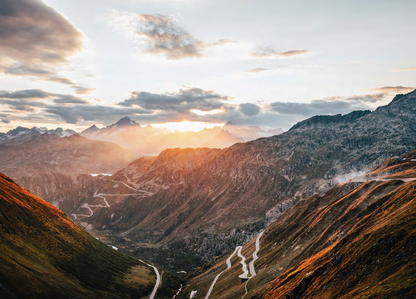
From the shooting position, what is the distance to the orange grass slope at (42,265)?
125375 millimetres

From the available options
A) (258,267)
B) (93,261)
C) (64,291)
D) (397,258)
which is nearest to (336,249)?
(397,258)

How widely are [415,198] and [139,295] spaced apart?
6486 inches

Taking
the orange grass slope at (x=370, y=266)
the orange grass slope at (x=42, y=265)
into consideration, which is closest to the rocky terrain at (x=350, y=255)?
the orange grass slope at (x=370, y=266)

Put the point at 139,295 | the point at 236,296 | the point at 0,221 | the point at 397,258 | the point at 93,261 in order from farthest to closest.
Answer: the point at 93,261 < the point at 139,295 < the point at 0,221 < the point at 236,296 < the point at 397,258

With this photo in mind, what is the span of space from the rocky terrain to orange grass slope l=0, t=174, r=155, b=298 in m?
61.4

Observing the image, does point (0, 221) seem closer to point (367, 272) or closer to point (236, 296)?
point (236, 296)

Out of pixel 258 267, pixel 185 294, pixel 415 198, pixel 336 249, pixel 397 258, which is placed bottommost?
pixel 185 294

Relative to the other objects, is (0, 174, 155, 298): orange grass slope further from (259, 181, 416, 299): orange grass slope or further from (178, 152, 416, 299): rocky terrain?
(259, 181, 416, 299): orange grass slope

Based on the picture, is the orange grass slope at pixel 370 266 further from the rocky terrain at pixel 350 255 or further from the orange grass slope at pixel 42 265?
the orange grass slope at pixel 42 265

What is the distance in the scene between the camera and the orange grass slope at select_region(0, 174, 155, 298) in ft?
411

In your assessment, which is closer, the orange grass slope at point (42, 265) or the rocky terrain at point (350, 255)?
the rocky terrain at point (350, 255)

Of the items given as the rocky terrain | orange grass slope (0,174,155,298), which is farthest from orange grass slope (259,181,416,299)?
orange grass slope (0,174,155,298)

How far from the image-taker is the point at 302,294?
92.8 metres

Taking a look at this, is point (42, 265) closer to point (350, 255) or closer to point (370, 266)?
point (350, 255)
